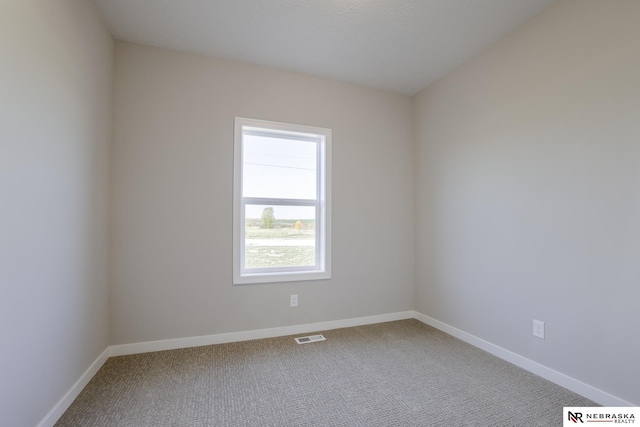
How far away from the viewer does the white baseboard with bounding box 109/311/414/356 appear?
2572 mm

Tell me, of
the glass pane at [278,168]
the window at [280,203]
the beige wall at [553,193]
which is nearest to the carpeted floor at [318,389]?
the beige wall at [553,193]

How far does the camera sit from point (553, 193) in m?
2.17

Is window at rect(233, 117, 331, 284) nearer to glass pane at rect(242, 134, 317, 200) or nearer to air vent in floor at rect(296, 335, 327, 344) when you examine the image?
glass pane at rect(242, 134, 317, 200)

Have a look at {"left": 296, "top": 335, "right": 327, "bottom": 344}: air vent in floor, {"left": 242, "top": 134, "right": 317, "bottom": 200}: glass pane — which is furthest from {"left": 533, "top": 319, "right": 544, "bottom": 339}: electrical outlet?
{"left": 242, "top": 134, "right": 317, "bottom": 200}: glass pane

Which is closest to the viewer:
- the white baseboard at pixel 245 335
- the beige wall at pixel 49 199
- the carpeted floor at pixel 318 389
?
the beige wall at pixel 49 199

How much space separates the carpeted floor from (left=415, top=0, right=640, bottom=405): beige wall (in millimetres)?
405

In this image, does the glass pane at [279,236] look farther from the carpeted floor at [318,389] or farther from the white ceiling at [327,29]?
the white ceiling at [327,29]

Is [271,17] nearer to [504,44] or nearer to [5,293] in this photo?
[504,44]

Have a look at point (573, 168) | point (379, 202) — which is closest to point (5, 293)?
point (379, 202)

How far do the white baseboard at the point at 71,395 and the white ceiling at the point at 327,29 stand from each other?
A: 8.66 ft

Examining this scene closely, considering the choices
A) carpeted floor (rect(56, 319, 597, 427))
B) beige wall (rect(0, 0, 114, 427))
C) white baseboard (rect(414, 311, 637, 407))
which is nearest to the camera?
beige wall (rect(0, 0, 114, 427))

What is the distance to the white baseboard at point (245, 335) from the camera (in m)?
2.57

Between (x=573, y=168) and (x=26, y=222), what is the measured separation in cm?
328

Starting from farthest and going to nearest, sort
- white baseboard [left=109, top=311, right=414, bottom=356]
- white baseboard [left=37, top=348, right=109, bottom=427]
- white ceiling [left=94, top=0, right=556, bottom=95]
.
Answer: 1. white baseboard [left=109, top=311, right=414, bottom=356]
2. white ceiling [left=94, top=0, right=556, bottom=95]
3. white baseboard [left=37, top=348, right=109, bottom=427]
